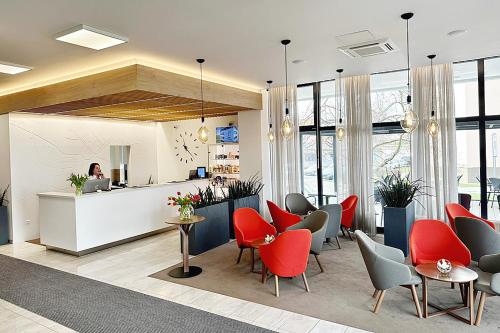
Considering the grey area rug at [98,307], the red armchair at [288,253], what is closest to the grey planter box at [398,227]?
the red armchair at [288,253]

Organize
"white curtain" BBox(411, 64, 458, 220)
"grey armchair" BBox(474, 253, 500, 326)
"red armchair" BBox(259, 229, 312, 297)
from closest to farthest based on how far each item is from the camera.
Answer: "grey armchair" BBox(474, 253, 500, 326) → "red armchair" BBox(259, 229, 312, 297) → "white curtain" BBox(411, 64, 458, 220)

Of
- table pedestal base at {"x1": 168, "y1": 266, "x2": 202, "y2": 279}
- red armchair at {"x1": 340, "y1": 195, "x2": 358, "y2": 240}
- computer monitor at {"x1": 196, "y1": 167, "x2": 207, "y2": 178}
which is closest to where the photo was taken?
table pedestal base at {"x1": 168, "y1": 266, "x2": 202, "y2": 279}

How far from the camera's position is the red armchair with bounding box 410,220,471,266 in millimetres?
4375

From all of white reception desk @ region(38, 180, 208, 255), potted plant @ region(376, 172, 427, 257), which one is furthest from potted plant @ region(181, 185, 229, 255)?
potted plant @ region(376, 172, 427, 257)

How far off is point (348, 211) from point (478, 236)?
2.49 m

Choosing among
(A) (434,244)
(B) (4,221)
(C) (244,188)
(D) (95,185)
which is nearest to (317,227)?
(A) (434,244)

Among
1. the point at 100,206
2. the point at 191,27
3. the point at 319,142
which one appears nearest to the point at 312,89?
the point at 319,142

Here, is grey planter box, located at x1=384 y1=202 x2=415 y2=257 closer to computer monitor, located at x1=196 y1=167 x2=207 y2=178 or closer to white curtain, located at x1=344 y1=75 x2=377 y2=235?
white curtain, located at x1=344 y1=75 x2=377 y2=235

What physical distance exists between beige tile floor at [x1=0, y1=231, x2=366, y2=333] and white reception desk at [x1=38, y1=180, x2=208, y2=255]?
0.69 feet

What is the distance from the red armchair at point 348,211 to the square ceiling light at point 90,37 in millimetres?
4982

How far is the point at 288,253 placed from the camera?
14.3ft

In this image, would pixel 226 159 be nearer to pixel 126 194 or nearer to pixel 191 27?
pixel 126 194

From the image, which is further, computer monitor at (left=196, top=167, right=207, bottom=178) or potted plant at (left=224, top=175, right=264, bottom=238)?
computer monitor at (left=196, top=167, right=207, bottom=178)

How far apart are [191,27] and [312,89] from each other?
15.4 feet
